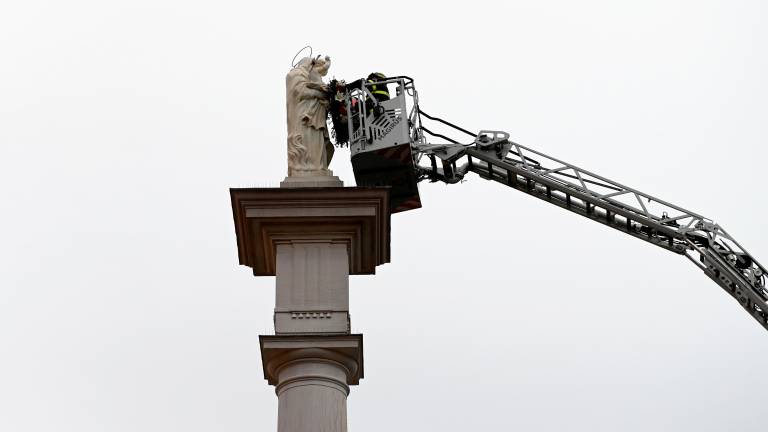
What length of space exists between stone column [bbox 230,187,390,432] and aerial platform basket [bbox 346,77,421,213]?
69.9 inches

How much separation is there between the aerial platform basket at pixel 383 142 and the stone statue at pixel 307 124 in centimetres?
53

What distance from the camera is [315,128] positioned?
2506cm

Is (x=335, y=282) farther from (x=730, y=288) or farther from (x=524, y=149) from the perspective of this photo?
(x=730, y=288)

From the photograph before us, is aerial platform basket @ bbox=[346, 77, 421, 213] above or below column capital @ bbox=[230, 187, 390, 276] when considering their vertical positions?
above

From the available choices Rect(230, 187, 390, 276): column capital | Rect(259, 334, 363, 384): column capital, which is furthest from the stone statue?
Rect(259, 334, 363, 384): column capital

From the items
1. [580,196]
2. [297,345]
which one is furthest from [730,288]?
[297,345]

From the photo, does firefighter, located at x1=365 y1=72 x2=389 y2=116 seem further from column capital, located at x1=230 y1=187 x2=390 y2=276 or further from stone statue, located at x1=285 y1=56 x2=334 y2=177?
column capital, located at x1=230 y1=187 x2=390 y2=276

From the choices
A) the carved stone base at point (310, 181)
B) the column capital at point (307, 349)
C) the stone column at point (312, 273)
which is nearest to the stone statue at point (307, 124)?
the carved stone base at point (310, 181)

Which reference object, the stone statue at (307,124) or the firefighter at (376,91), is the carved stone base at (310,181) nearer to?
the stone statue at (307,124)

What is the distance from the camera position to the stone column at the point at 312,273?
21891mm

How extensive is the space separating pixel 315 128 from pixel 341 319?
412 centimetres

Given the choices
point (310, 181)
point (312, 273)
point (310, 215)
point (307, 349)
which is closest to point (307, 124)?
point (310, 181)

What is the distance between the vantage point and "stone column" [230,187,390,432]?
21.9 metres

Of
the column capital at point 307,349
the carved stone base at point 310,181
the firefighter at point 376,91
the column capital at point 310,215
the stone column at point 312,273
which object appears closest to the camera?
the stone column at point 312,273
